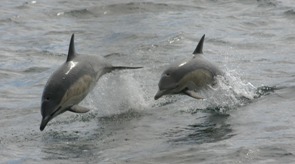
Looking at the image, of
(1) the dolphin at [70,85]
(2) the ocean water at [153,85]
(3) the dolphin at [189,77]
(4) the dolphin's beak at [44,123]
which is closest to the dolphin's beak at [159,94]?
(3) the dolphin at [189,77]

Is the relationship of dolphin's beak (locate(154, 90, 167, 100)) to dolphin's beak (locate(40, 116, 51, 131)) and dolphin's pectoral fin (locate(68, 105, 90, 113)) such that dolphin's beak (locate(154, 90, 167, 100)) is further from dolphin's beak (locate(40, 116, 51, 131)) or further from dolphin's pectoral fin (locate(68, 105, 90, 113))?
dolphin's beak (locate(40, 116, 51, 131))

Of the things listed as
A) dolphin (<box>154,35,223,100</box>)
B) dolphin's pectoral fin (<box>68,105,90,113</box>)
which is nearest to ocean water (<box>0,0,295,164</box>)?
dolphin (<box>154,35,223,100</box>)

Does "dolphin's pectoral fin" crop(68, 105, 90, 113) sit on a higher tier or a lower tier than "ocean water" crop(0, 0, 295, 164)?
higher

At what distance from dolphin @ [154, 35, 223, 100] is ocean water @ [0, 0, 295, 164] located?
0.95 feet

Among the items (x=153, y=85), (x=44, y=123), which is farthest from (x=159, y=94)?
(x=153, y=85)

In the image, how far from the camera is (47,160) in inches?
375

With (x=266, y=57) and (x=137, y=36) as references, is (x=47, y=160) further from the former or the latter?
(x=137, y=36)

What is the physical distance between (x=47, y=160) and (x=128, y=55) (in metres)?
6.96

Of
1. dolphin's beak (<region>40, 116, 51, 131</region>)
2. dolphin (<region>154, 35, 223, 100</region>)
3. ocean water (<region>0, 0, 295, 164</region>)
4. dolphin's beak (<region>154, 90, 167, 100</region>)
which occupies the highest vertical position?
dolphin (<region>154, 35, 223, 100</region>)

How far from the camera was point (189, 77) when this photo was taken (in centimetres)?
1070

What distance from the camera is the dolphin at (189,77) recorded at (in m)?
10.5

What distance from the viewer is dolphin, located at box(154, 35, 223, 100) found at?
34.4 feet

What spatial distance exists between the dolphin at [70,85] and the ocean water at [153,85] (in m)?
0.48

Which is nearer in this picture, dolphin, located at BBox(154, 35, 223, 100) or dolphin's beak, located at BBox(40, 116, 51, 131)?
dolphin's beak, located at BBox(40, 116, 51, 131)
